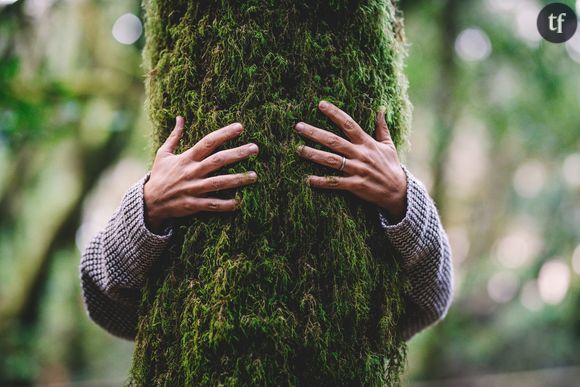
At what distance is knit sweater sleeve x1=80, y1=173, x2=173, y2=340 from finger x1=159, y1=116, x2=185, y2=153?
105 millimetres

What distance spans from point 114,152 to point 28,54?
4.88 feet

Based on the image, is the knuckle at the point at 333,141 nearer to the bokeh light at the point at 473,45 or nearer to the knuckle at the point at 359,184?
the knuckle at the point at 359,184

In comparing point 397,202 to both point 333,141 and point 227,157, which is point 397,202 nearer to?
point 333,141

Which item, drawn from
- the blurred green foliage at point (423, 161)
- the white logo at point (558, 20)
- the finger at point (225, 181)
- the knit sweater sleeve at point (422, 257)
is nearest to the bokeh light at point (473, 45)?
the blurred green foliage at point (423, 161)

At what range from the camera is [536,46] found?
20.5ft

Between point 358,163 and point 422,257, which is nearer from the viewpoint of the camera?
point 358,163

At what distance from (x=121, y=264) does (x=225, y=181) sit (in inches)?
16.7

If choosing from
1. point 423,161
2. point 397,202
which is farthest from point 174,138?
point 423,161

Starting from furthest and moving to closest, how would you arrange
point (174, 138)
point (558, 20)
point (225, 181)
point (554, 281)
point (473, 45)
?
point (554, 281)
point (473, 45)
point (558, 20)
point (174, 138)
point (225, 181)

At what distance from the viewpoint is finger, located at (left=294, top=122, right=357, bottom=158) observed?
4.45 ft

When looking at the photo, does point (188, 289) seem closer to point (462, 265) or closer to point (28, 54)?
point (28, 54)

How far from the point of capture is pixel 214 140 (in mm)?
1338

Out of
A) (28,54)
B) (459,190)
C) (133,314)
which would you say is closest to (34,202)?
(28,54)

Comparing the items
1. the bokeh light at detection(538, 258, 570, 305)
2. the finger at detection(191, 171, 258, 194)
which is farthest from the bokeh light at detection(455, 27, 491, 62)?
the finger at detection(191, 171, 258, 194)
